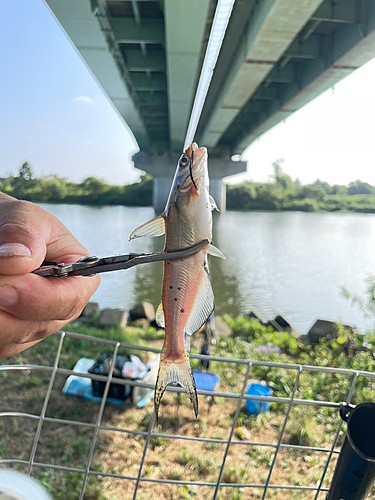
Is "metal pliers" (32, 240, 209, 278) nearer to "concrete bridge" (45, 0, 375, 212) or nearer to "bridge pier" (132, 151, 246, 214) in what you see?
"concrete bridge" (45, 0, 375, 212)

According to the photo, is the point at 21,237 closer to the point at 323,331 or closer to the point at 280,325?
the point at 323,331

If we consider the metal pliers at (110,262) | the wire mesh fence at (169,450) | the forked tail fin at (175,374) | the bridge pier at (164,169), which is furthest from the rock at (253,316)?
the metal pliers at (110,262)

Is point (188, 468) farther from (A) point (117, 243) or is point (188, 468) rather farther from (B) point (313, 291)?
(A) point (117, 243)

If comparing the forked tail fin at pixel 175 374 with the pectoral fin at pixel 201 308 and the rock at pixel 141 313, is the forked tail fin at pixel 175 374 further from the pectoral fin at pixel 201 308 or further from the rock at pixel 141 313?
the rock at pixel 141 313

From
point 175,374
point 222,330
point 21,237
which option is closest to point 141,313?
point 222,330

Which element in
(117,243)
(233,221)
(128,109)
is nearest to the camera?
(128,109)

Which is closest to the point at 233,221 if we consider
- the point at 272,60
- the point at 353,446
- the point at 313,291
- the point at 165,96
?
the point at 313,291
